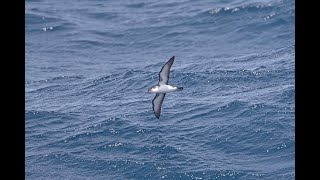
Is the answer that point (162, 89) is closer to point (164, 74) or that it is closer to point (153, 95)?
point (164, 74)

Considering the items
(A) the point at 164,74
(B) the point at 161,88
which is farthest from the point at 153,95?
(A) the point at 164,74

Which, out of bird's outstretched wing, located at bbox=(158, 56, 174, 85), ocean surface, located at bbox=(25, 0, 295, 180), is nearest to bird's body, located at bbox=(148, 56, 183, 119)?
bird's outstretched wing, located at bbox=(158, 56, 174, 85)

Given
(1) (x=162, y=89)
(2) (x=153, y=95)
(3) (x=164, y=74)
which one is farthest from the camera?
(2) (x=153, y=95)

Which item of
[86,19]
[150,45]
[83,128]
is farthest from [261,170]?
[86,19]

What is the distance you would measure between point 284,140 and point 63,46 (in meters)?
23.1

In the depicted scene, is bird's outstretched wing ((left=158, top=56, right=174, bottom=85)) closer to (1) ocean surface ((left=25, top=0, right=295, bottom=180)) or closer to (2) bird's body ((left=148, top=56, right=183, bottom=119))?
(2) bird's body ((left=148, top=56, right=183, bottom=119))

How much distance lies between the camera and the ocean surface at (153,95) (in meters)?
26.6

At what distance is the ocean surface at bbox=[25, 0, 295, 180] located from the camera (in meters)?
26.6

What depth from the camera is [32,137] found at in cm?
3056

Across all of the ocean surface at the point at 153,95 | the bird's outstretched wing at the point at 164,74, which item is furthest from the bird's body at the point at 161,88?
the ocean surface at the point at 153,95

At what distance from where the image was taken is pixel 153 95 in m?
35.4

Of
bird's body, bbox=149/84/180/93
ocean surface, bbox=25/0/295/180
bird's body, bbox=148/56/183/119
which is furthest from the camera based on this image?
ocean surface, bbox=25/0/295/180

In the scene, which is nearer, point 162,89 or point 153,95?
point 162,89

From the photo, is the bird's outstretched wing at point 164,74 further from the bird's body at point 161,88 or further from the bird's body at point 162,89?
the bird's body at point 162,89
